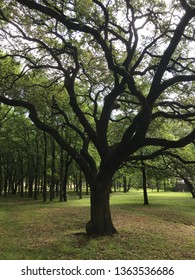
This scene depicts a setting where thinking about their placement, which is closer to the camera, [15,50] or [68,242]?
[68,242]

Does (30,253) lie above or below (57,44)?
below

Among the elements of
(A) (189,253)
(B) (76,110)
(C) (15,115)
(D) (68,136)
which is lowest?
(A) (189,253)

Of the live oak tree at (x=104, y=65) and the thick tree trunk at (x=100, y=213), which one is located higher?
the live oak tree at (x=104, y=65)

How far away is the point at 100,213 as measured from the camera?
13180 millimetres

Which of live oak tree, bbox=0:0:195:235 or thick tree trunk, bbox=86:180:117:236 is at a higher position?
live oak tree, bbox=0:0:195:235

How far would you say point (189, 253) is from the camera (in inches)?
438

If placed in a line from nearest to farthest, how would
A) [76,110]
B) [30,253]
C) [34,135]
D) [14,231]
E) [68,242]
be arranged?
[30,253] < [68,242] < [76,110] < [14,231] < [34,135]

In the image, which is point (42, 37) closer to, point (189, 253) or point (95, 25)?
point (95, 25)

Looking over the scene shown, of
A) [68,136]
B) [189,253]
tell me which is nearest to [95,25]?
[189,253]

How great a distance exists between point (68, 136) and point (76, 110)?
69.8 feet

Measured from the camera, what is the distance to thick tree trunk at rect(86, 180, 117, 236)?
13.1 m

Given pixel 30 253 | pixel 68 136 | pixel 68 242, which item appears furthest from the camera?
pixel 68 136

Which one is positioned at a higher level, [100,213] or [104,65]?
[104,65]

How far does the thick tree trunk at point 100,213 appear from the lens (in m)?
13.1
